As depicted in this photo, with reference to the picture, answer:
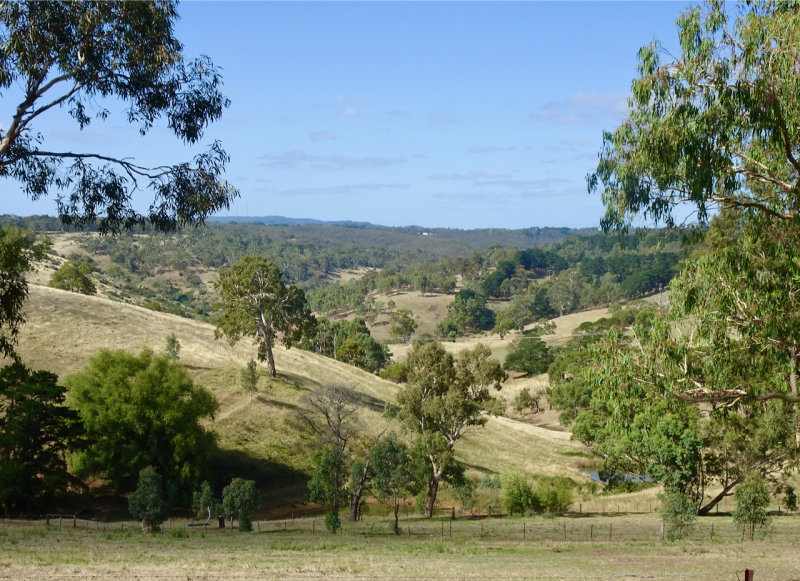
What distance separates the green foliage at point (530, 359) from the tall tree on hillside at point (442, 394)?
80346mm

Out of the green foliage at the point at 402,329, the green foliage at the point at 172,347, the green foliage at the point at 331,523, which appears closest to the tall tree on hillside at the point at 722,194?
the green foliage at the point at 331,523

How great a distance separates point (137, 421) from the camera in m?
46.5

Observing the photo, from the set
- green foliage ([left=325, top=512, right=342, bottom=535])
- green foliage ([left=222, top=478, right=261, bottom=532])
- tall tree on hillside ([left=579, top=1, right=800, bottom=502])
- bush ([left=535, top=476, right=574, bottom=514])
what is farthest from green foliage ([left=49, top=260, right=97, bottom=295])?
tall tree on hillside ([left=579, top=1, right=800, bottom=502])

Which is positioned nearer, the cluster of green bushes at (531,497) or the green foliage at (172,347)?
the cluster of green bushes at (531,497)

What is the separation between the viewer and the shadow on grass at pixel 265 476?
51.7 meters

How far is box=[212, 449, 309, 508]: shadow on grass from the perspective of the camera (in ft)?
170

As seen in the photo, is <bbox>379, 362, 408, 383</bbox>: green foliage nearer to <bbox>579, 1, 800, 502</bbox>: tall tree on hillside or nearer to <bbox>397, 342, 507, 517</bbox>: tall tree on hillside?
<bbox>397, 342, 507, 517</bbox>: tall tree on hillside

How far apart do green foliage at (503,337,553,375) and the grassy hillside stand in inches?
1622

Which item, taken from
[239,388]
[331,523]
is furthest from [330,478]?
[239,388]

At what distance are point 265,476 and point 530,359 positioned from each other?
81.0 m

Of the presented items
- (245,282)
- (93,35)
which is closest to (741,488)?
(93,35)

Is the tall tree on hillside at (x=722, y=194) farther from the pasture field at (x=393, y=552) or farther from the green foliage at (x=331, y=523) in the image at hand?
the green foliage at (x=331, y=523)

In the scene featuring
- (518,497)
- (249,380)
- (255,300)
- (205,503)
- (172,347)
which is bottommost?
(518,497)

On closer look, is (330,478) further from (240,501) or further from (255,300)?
(255,300)
